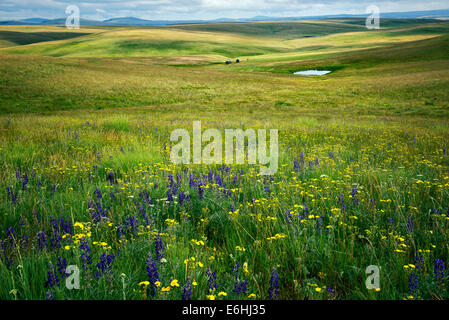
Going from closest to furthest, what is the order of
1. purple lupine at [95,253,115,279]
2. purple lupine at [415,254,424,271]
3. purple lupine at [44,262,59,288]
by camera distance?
purple lupine at [44,262,59,288]
purple lupine at [95,253,115,279]
purple lupine at [415,254,424,271]

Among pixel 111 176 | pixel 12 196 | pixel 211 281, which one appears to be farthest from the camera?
pixel 111 176

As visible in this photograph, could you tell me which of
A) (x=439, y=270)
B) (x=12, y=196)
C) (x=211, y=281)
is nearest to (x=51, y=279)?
(x=211, y=281)

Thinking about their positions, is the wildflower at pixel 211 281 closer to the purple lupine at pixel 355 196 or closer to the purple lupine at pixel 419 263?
the purple lupine at pixel 419 263

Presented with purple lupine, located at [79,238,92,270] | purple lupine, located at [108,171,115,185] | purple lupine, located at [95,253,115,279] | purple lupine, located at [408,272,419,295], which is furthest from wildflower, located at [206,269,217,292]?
purple lupine, located at [108,171,115,185]

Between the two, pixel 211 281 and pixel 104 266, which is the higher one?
pixel 104 266

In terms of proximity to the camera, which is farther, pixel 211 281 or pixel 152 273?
pixel 211 281

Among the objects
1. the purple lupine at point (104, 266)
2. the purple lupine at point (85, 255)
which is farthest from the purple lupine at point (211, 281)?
the purple lupine at point (85, 255)

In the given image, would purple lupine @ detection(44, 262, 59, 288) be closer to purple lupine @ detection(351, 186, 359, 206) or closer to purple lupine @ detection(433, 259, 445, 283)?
purple lupine @ detection(433, 259, 445, 283)

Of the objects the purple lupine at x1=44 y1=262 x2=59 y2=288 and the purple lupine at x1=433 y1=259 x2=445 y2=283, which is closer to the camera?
the purple lupine at x1=44 y1=262 x2=59 y2=288

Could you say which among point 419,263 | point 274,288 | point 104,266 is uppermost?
point 104,266

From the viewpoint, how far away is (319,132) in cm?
1079

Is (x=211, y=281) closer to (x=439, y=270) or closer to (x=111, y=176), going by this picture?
(x=439, y=270)
